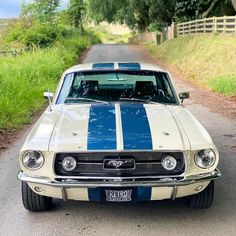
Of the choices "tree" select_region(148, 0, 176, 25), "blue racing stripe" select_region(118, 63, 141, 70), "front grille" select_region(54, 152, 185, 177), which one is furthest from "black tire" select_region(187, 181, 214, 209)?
"tree" select_region(148, 0, 176, 25)

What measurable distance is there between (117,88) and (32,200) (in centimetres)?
210

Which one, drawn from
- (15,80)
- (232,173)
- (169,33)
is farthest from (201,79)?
(169,33)

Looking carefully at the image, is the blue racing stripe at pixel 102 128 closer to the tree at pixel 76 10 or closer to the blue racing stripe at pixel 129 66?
the blue racing stripe at pixel 129 66

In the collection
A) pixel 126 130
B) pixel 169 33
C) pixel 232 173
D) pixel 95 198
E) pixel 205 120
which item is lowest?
pixel 169 33

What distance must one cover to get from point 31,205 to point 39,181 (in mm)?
571

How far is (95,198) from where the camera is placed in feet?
14.3

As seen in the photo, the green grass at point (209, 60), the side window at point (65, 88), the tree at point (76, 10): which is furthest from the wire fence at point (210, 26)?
the tree at point (76, 10)

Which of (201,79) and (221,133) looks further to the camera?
(201,79)

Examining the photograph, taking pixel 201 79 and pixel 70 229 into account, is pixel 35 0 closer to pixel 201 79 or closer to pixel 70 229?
pixel 201 79

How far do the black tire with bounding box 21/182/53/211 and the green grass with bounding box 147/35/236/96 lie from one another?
30.9ft

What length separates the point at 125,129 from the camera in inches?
183

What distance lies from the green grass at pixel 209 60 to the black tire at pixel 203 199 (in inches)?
346

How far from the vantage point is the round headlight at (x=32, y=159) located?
4365 mm

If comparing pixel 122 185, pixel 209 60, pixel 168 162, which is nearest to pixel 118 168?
pixel 122 185
